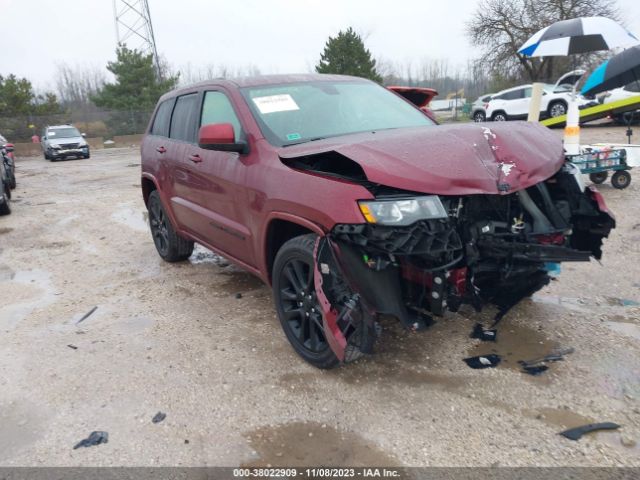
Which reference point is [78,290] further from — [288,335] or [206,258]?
[288,335]

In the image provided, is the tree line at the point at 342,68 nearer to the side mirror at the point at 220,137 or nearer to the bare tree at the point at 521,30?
the bare tree at the point at 521,30

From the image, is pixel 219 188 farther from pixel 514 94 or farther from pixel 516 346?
pixel 514 94

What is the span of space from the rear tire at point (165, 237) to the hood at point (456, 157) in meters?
2.67

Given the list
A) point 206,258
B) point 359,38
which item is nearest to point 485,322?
point 206,258

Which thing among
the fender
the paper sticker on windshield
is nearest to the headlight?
the fender

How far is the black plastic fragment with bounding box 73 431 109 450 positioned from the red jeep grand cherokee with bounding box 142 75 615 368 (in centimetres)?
125

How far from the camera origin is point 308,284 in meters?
3.19

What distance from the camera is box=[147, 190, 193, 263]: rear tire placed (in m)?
5.57

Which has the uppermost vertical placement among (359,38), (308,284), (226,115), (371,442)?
(359,38)

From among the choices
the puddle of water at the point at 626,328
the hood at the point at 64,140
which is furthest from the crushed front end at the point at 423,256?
the hood at the point at 64,140

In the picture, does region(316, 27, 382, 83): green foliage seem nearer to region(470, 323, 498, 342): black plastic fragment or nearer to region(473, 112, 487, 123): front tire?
region(473, 112, 487, 123): front tire

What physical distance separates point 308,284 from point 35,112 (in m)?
35.7

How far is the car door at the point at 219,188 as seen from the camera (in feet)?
12.4

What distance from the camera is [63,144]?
2270cm
